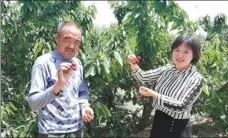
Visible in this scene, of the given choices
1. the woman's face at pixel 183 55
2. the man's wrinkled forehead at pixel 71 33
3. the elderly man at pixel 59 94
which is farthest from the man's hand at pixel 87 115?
the woman's face at pixel 183 55

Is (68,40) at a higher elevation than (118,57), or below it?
higher

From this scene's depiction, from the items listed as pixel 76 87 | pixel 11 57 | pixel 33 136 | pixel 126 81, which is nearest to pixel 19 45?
pixel 11 57

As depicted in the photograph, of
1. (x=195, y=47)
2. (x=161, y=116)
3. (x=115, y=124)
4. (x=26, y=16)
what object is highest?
(x=26, y=16)

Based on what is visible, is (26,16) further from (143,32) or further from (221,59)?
(221,59)

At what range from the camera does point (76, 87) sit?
1839 mm

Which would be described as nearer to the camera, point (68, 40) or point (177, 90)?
point (68, 40)

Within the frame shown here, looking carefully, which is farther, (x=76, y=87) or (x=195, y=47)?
(x=195, y=47)

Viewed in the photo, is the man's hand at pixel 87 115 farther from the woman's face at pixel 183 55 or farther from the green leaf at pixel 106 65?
the green leaf at pixel 106 65

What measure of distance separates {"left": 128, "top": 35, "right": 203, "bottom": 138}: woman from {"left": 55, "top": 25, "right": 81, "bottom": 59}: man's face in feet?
1.39

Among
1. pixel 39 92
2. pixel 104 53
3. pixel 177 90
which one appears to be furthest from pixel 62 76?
pixel 104 53

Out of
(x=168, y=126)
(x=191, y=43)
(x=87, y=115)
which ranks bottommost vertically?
(x=168, y=126)

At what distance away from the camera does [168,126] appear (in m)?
2.04

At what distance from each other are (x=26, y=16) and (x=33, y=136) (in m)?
1.14

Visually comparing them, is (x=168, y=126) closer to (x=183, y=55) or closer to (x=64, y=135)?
(x=183, y=55)
